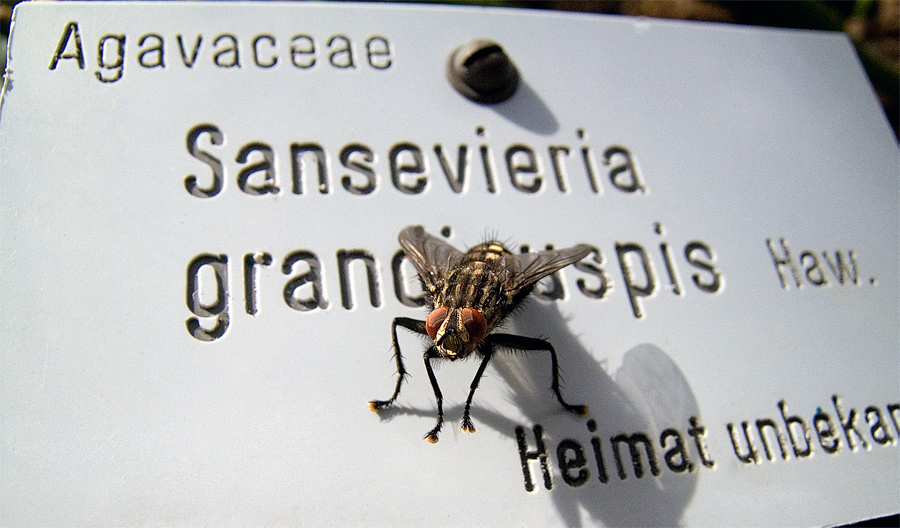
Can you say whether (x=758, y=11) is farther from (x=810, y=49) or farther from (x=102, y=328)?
(x=102, y=328)

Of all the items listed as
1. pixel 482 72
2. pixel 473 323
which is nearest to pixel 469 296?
pixel 473 323

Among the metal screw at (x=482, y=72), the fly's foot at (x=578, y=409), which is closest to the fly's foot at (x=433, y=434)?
the fly's foot at (x=578, y=409)

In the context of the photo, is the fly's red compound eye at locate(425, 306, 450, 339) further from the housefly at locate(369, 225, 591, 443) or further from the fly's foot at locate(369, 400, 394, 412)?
the fly's foot at locate(369, 400, 394, 412)

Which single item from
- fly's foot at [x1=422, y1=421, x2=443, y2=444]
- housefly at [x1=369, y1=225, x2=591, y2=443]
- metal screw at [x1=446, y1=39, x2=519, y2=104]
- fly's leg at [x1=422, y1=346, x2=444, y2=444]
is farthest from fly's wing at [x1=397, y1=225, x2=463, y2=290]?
metal screw at [x1=446, y1=39, x2=519, y2=104]

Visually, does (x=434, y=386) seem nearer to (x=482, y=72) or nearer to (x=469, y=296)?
(x=469, y=296)

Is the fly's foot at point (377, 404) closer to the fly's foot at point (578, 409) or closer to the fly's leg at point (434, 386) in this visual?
the fly's leg at point (434, 386)

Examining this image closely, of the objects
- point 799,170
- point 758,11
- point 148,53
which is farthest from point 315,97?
point 758,11
